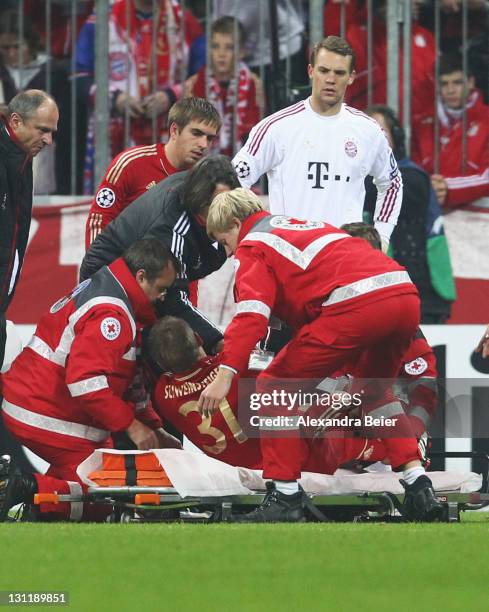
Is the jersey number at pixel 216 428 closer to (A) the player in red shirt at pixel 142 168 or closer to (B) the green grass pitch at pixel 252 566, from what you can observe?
(B) the green grass pitch at pixel 252 566

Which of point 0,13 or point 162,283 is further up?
point 0,13

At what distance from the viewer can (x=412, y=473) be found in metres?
7.25

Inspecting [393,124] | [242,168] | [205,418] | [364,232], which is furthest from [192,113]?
[393,124]

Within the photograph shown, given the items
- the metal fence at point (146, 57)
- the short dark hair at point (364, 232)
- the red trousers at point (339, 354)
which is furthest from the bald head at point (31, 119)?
the metal fence at point (146, 57)

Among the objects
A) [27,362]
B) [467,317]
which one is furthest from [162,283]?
[467,317]

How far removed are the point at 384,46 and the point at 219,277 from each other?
2.05 meters

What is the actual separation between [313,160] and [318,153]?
5 cm

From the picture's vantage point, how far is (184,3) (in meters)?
11.3

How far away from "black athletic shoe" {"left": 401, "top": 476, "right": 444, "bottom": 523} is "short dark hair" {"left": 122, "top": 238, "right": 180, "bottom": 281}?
164 cm

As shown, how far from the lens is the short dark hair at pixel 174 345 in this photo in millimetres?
7676

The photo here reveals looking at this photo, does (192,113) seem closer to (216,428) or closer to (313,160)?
(313,160)

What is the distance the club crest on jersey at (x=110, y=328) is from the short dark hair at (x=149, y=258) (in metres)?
0.32

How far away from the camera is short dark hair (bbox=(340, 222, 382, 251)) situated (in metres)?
8.16

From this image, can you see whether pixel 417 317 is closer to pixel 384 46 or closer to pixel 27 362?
pixel 27 362
